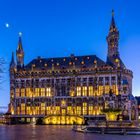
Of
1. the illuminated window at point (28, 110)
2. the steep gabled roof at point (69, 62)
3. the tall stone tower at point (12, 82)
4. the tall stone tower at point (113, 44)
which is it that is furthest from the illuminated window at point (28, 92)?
the tall stone tower at point (113, 44)

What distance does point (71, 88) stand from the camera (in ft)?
360

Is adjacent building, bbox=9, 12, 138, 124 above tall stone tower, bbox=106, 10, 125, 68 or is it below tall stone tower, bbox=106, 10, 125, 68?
below

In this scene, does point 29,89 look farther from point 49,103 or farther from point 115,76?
point 115,76

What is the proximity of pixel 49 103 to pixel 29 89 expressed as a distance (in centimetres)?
773

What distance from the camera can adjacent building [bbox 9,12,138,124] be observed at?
347 feet

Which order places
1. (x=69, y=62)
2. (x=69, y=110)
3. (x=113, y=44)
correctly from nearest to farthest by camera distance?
1. (x=69, y=110)
2. (x=113, y=44)
3. (x=69, y=62)

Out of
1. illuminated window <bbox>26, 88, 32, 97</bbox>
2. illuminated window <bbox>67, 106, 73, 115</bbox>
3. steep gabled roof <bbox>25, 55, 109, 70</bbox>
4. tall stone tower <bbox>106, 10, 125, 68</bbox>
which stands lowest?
illuminated window <bbox>67, 106, 73, 115</bbox>

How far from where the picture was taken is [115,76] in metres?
106

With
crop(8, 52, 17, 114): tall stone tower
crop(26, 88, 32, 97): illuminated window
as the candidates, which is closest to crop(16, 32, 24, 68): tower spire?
crop(8, 52, 17, 114): tall stone tower

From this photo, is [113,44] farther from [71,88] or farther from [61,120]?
[61,120]

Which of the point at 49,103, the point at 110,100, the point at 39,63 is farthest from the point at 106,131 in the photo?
the point at 39,63

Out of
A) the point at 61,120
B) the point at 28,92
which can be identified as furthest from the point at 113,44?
the point at 28,92

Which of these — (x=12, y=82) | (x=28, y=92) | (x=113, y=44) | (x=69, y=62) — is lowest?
(x=28, y=92)

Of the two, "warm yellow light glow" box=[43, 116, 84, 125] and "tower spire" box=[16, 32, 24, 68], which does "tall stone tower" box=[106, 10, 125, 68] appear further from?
"tower spire" box=[16, 32, 24, 68]
